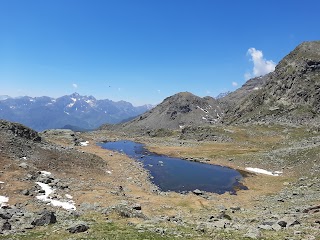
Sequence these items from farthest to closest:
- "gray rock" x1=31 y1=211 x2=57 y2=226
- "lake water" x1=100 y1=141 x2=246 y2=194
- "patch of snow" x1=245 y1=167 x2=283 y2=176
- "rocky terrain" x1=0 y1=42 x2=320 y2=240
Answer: "patch of snow" x1=245 y1=167 x2=283 y2=176
"lake water" x1=100 y1=141 x2=246 y2=194
"gray rock" x1=31 y1=211 x2=57 y2=226
"rocky terrain" x1=0 y1=42 x2=320 y2=240

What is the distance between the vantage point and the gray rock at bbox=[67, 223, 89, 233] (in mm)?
31078

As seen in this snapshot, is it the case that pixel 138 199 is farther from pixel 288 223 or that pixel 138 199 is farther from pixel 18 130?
pixel 18 130

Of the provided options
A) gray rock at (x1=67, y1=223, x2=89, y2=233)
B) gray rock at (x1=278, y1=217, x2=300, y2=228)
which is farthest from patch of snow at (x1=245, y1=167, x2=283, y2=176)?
gray rock at (x1=67, y1=223, x2=89, y2=233)

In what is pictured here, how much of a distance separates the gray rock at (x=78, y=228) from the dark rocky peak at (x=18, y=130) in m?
48.5

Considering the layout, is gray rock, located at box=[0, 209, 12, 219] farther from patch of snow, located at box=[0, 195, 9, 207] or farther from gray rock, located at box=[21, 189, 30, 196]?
gray rock, located at box=[21, 189, 30, 196]

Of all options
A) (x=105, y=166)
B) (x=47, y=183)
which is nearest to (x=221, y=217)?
(x=47, y=183)

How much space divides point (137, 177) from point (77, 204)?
29030 millimetres

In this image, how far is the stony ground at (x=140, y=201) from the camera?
1251 inches

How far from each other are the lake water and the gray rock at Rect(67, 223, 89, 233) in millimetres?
38704

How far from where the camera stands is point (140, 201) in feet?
175

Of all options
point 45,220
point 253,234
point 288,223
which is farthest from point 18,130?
point 288,223

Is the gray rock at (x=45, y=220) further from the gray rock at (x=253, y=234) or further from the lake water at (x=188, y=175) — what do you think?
the lake water at (x=188, y=175)

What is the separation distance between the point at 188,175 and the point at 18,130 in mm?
42165

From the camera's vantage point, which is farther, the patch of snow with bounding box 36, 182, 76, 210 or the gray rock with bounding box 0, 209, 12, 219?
the patch of snow with bounding box 36, 182, 76, 210
